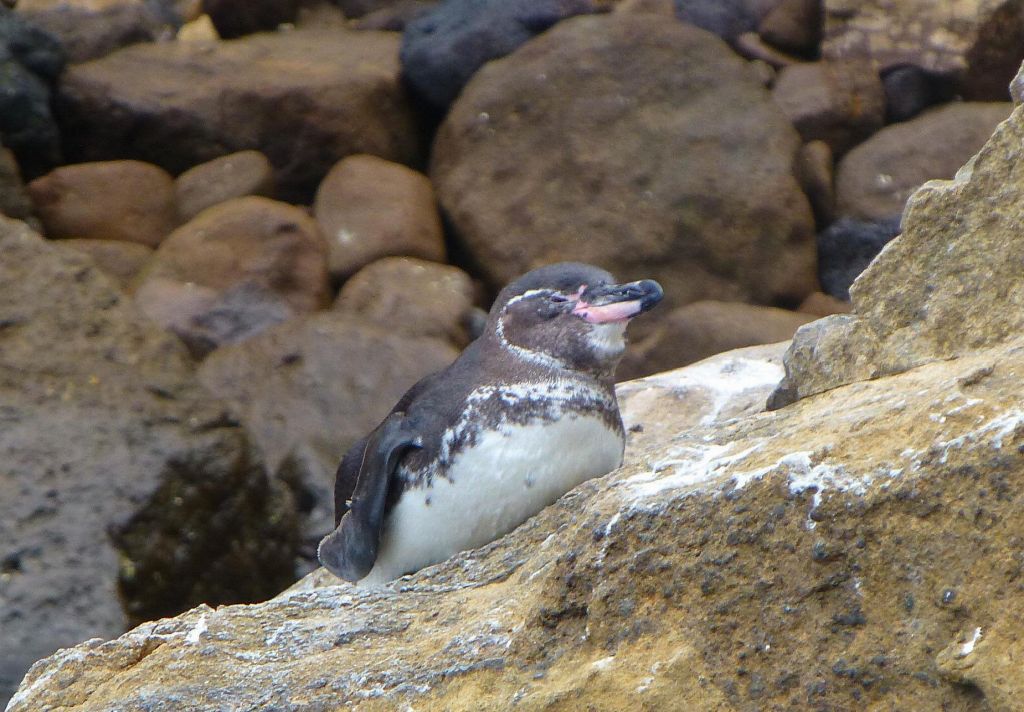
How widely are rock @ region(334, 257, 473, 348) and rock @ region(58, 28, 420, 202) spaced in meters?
1.05

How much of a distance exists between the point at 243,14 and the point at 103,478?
6.22 m

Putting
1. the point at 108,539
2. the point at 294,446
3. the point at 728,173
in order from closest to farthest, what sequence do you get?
the point at 108,539, the point at 294,446, the point at 728,173

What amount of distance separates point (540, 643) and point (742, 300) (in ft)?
21.7

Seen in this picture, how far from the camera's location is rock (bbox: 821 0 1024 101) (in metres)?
9.37

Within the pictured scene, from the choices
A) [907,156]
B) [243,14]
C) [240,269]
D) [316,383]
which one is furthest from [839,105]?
[243,14]

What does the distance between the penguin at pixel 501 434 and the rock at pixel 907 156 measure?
5.87 m

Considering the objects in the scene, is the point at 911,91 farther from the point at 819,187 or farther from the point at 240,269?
the point at 240,269

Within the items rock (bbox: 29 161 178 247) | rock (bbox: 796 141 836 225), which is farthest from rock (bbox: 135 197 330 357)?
rock (bbox: 796 141 836 225)

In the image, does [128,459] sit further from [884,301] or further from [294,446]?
[884,301]

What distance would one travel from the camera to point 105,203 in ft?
32.0

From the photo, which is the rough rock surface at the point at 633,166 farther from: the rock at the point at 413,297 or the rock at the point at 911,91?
the rock at the point at 911,91

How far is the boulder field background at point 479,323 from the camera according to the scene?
222 centimetres

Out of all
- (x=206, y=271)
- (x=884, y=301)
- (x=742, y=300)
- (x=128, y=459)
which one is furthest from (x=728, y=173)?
(x=884, y=301)

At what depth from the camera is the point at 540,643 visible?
236 cm
